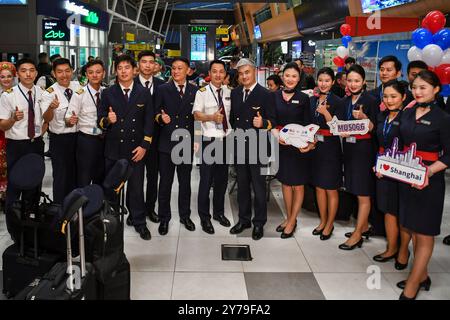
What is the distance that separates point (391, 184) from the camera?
11.3 feet

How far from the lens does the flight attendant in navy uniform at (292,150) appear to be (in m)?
4.12

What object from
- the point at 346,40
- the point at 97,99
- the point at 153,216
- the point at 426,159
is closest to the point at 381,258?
the point at 426,159

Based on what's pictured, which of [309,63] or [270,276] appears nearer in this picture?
[270,276]

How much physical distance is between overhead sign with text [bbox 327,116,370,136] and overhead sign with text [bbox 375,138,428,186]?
0.44 m

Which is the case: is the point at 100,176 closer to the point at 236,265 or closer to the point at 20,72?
the point at 20,72

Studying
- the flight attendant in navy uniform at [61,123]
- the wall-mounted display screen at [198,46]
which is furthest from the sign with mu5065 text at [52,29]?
the flight attendant in navy uniform at [61,123]

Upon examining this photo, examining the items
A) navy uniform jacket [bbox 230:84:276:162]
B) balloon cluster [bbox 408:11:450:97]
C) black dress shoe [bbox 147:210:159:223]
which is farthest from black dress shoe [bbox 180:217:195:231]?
balloon cluster [bbox 408:11:450:97]

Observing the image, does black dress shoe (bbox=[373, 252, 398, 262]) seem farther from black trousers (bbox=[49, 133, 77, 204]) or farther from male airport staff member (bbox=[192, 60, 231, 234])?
black trousers (bbox=[49, 133, 77, 204])

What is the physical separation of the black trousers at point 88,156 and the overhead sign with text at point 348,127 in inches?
80.7

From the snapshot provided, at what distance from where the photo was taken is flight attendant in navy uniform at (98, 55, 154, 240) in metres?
4.02

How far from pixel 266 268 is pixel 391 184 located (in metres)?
1.14
